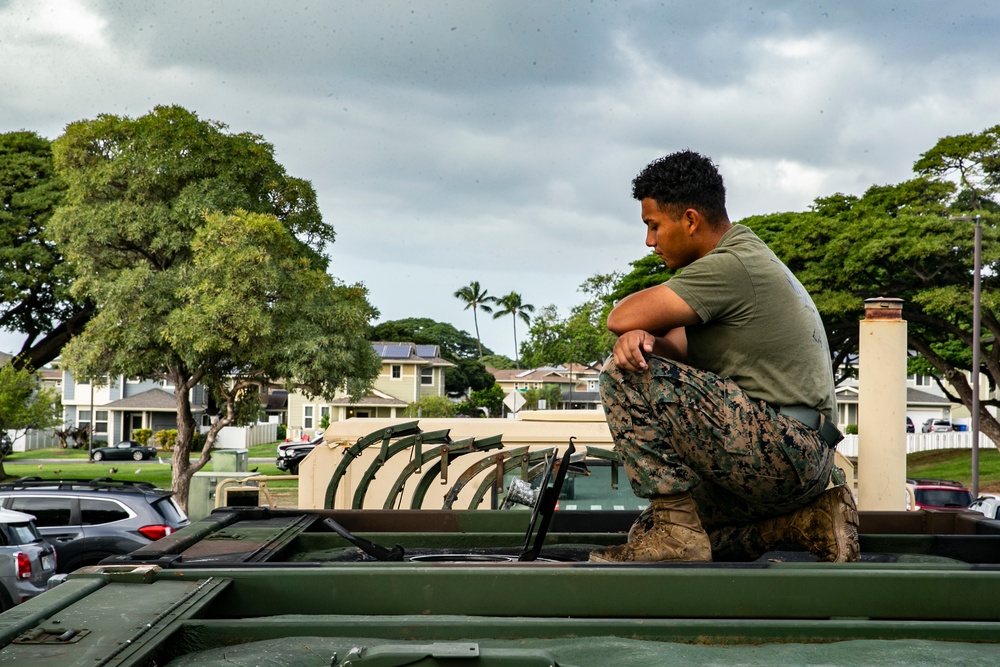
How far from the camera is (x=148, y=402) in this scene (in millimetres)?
71062

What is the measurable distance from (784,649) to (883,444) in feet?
19.8

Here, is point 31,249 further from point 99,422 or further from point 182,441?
point 99,422

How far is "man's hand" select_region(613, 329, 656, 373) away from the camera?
2943mm

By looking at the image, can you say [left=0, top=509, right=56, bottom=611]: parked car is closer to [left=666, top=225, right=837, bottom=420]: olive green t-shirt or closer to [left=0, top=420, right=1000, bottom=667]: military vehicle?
[left=0, top=420, right=1000, bottom=667]: military vehicle

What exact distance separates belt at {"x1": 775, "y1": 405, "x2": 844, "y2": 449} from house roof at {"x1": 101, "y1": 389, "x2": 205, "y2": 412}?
70.0 m

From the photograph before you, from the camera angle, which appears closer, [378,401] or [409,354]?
[378,401]

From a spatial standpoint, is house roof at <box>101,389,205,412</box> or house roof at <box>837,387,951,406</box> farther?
house roof at <box>837,387,951,406</box>

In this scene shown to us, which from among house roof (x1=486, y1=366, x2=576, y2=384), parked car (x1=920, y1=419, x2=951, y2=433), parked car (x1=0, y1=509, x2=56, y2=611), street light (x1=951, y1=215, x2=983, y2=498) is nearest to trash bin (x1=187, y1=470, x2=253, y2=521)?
parked car (x1=0, y1=509, x2=56, y2=611)

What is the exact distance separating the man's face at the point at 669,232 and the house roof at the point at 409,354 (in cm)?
7140

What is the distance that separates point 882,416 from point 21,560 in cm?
939

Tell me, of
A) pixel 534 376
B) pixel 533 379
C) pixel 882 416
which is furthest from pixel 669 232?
pixel 534 376

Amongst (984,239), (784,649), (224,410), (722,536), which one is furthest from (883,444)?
(984,239)

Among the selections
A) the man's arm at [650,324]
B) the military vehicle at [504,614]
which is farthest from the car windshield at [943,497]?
the military vehicle at [504,614]

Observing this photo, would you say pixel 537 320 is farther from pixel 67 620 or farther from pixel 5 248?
pixel 67 620
